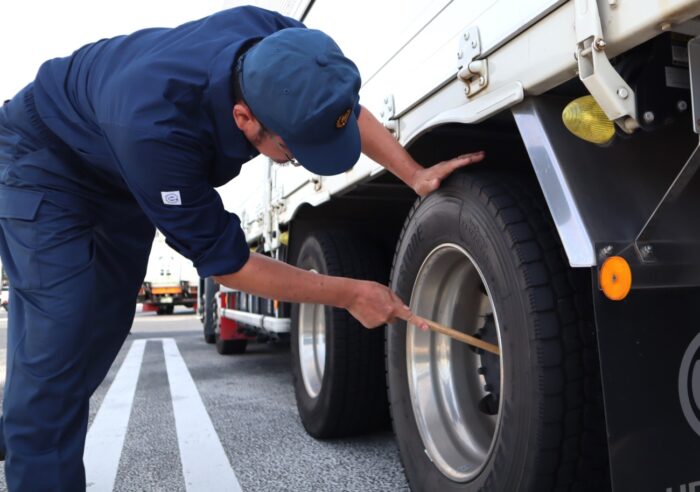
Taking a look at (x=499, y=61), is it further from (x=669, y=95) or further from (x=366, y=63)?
(x=366, y=63)

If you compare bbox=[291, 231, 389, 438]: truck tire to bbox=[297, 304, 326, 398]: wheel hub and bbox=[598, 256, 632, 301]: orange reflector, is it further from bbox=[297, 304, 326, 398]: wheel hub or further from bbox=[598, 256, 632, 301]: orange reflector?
bbox=[598, 256, 632, 301]: orange reflector

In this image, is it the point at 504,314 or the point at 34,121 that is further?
the point at 34,121

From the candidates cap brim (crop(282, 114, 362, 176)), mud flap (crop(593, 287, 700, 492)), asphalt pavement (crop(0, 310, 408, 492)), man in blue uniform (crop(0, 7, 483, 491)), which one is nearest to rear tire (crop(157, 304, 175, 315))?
asphalt pavement (crop(0, 310, 408, 492))

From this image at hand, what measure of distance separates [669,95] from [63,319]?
1610 millimetres

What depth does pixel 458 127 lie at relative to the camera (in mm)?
1769

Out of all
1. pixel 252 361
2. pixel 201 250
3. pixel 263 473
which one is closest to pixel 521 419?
pixel 201 250

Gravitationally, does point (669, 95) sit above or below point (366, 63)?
below

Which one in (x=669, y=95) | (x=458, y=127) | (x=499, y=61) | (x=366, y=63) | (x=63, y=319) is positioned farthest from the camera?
(x=366, y=63)

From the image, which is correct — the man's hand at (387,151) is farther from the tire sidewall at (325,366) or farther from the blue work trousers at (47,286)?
the tire sidewall at (325,366)

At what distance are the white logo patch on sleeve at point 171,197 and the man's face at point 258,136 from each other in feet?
0.75

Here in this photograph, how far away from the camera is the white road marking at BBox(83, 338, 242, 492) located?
2.51 m

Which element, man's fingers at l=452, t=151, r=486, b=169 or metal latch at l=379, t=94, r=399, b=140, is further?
metal latch at l=379, t=94, r=399, b=140

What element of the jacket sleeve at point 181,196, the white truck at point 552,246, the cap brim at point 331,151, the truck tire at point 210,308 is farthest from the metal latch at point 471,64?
the truck tire at point 210,308

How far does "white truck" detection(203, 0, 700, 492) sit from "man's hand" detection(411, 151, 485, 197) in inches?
1.4
